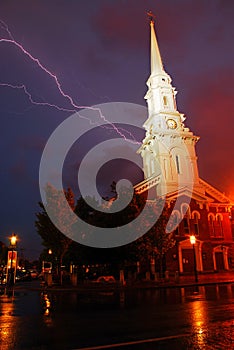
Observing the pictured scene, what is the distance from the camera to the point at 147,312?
11539 millimetres

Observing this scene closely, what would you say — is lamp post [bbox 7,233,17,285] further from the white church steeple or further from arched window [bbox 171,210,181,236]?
the white church steeple

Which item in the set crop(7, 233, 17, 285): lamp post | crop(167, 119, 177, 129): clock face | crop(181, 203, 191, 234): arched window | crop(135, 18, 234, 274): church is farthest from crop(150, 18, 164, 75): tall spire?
crop(7, 233, 17, 285): lamp post

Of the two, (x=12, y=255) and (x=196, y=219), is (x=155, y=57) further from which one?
(x=12, y=255)

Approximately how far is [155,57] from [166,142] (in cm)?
1830

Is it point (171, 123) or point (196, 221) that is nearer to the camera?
point (196, 221)

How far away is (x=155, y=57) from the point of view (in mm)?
58969

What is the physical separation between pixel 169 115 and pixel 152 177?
1125 cm

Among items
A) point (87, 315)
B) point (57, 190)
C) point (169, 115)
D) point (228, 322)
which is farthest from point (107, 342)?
point (169, 115)

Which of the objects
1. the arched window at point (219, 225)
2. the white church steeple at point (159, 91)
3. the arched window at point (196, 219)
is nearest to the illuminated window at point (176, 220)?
the arched window at point (196, 219)

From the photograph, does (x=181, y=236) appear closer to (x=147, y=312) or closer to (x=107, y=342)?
(x=147, y=312)

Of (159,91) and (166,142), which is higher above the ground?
(159,91)

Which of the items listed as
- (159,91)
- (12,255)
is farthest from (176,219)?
(12,255)

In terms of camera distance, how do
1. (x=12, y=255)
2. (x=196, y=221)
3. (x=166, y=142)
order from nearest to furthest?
(x=12, y=255), (x=196, y=221), (x=166, y=142)

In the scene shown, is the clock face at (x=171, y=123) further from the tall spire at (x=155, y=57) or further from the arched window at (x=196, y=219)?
the arched window at (x=196, y=219)
